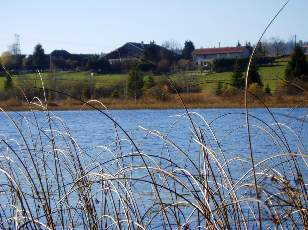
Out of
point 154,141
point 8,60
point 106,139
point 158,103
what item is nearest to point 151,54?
point 8,60

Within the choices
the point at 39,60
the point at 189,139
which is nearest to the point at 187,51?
the point at 39,60

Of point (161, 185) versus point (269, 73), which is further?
point (269, 73)

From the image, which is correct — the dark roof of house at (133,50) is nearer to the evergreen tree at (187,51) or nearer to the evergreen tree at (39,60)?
the evergreen tree at (39,60)

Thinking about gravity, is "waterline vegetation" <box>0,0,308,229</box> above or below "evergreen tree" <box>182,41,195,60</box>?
below

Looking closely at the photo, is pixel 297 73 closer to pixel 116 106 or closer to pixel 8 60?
pixel 116 106

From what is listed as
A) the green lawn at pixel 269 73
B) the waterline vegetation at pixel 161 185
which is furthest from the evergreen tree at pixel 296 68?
the waterline vegetation at pixel 161 185

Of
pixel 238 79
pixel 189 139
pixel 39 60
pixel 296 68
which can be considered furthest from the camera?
pixel 296 68

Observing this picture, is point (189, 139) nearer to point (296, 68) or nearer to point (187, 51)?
point (187, 51)

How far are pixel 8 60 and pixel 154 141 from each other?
10.0 meters

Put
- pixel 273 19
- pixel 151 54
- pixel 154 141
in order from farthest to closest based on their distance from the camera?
1. pixel 154 141
2. pixel 151 54
3. pixel 273 19

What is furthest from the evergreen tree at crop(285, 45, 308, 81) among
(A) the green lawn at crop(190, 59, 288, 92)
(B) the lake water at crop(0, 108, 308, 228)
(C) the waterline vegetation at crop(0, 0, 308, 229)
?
(C) the waterline vegetation at crop(0, 0, 308, 229)

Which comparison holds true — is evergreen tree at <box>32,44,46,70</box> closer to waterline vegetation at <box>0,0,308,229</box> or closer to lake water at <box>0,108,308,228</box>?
lake water at <box>0,108,308,228</box>

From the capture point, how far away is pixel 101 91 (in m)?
37.2

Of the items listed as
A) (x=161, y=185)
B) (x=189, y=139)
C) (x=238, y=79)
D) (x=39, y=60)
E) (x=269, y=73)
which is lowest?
(x=189, y=139)
